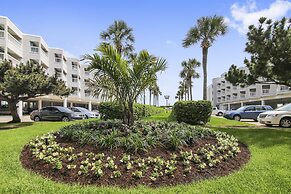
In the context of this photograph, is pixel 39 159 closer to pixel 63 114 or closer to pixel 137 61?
pixel 137 61

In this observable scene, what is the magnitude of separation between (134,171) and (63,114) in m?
17.3

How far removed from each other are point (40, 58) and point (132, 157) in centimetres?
3805

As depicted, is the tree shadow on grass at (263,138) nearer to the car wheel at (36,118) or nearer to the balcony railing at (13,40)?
the car wheel at (36,118)

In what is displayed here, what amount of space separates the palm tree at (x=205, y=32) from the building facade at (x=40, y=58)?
31.9 feet

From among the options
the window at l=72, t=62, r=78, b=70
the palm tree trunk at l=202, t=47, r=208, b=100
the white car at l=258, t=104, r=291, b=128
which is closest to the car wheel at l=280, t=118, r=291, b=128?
the white car at l=258, t=104, r=291, b=128

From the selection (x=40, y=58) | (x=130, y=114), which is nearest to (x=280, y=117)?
(x=130, y=114)

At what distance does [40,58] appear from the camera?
131 ft

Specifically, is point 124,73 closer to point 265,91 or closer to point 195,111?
point 195,111

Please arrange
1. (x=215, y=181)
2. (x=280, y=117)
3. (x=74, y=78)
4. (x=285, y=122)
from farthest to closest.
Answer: (x=74, y=78)
(x=280, y=117)
(x=285, y=122)
(x=215, y=181)

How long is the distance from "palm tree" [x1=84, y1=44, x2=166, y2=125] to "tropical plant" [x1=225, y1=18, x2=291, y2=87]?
5605 millimetres

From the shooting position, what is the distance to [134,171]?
5.56m

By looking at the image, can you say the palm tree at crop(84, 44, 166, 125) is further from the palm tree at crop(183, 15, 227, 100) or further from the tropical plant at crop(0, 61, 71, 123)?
the palm tree at crop(183, 15, 227, 100)

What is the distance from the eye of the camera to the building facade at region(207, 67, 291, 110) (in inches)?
1929

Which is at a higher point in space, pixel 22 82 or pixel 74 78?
pixel 74 78
